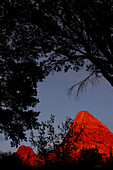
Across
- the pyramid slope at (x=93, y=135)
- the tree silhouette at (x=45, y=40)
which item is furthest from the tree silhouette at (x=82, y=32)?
the pyramid slope at (x=93, y=135)

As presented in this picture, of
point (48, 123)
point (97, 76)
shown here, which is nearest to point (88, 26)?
point (97, 76)

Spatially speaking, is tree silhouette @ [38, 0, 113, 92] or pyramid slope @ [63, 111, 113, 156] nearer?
tree silhouette @ [38, 0, 113, 92]

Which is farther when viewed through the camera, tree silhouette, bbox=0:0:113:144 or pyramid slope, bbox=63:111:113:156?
pyramid slope, bbox=63:111:113:156

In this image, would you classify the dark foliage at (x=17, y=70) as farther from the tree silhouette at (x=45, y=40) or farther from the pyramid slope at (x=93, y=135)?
the pyramid slope at (x=93, y=135)

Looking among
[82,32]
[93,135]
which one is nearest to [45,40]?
[82,32]

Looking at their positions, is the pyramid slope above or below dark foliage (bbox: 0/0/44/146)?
below

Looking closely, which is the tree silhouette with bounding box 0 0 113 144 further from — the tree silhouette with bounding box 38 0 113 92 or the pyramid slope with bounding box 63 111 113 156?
the pyramid slope with bounding box 63 111 113 156

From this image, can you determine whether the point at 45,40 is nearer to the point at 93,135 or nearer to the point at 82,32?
the point at 82,32

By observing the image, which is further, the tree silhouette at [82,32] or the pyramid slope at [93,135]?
the pyramid slope at [93,135]

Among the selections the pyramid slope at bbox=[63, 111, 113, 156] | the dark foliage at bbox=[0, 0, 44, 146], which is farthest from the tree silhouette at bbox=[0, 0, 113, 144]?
the pyramid slope at bbox=[63, 111, 113, 156]

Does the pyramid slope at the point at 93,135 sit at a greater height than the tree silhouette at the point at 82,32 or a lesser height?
lesser

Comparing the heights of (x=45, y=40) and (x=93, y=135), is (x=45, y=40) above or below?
above

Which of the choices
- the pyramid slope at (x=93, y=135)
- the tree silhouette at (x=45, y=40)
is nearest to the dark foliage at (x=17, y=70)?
the tree silhouette at (x=45, y=40)

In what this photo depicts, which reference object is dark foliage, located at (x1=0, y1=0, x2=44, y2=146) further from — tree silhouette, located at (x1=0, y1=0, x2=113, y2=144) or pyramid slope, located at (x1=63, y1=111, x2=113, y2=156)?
pyramid slope, located at (x1=63, y1=111, x2=113, y2=156)
